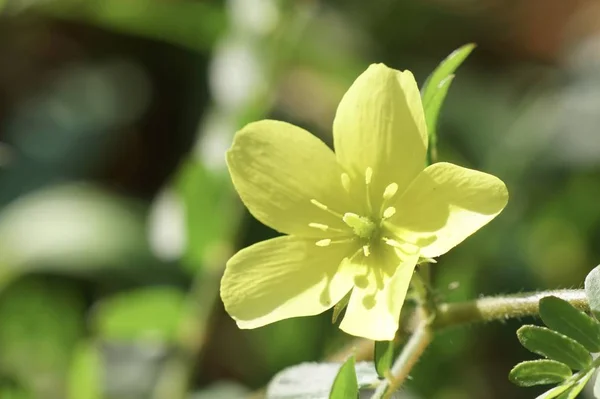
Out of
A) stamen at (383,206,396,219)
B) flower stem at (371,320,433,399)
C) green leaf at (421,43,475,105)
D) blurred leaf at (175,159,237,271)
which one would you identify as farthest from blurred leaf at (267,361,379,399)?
blurred leaf at (175,159,237,271)

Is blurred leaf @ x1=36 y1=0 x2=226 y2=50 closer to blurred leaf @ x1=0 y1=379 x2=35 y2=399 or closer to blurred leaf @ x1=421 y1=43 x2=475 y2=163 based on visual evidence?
blurred leaf @ x1=0 y1=379 x2=35 y2=399

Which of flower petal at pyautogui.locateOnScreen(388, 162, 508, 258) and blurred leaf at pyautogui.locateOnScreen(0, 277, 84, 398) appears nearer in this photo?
flower petal at pyautogui.locateOnScreen(388, 162, 508, 258)

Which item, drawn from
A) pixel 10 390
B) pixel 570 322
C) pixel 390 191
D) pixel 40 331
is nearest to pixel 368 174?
pixel 390 191

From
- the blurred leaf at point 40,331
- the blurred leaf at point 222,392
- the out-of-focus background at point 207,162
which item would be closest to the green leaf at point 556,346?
the out-of-focus background at point 207,162

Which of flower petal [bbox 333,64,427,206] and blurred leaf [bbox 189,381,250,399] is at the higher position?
flower petal [bbox 333,64,427,206]

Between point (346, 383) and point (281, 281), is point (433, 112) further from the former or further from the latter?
point (346, 383)

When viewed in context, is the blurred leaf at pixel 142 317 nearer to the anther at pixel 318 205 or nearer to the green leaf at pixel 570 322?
the anther at pixel 318 205
